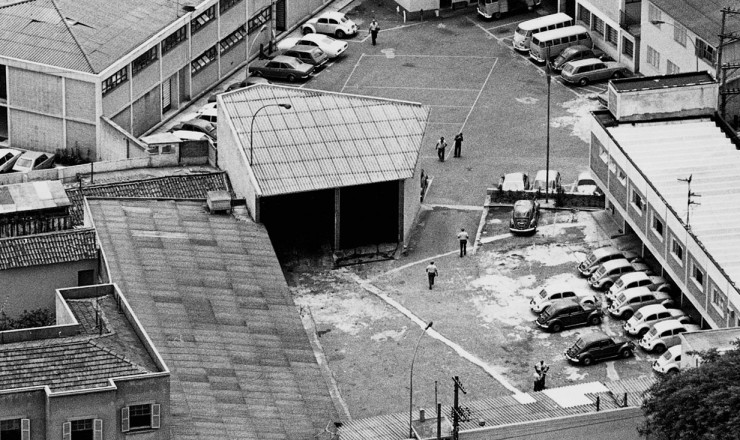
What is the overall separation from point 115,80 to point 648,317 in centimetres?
4459

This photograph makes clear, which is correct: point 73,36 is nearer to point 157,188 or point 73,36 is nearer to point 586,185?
point 157,188

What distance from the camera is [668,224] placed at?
13300 cm

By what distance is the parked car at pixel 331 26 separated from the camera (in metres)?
176

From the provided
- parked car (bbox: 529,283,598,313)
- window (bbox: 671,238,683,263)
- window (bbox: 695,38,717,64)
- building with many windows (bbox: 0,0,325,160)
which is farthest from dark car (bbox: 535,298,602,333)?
building with many windows (bbox: 0,0,325,160)

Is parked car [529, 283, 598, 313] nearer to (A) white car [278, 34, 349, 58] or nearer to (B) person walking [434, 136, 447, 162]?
(B) person walking [434, 136, 447, 162]

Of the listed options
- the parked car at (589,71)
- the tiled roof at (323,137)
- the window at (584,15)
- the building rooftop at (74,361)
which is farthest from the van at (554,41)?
the building rooftop at (74,361)

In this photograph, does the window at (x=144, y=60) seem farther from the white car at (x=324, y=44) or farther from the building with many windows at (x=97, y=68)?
the white car at (x=324, y=44)

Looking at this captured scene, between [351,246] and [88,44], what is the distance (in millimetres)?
26771

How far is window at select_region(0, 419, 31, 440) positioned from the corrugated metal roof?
40.7 m

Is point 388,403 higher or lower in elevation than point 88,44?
lower

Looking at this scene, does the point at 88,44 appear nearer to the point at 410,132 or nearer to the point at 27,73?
the point at 27,73

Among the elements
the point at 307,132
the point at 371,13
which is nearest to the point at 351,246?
the point at 307,132

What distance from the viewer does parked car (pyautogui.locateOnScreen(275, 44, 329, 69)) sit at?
171 metres

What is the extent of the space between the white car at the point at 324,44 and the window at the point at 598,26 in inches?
739
